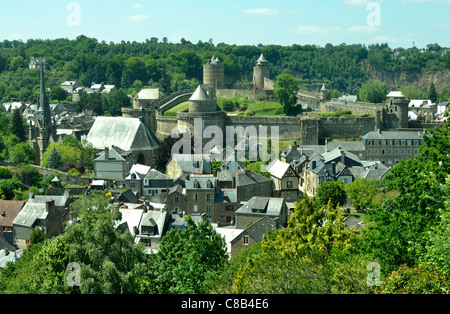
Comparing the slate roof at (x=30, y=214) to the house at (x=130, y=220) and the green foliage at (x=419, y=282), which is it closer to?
the house at (x=130, y=220)

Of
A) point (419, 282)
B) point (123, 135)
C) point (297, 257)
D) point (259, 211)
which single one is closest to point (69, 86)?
point (123, 135)

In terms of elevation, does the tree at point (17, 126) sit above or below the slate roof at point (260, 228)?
above

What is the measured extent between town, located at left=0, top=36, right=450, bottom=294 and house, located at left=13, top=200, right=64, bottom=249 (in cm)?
7

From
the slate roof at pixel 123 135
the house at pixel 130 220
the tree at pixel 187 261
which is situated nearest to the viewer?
the tree at pixel 187 261

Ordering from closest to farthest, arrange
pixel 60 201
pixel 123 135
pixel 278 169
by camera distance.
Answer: pixel 60 201 < pixel 278 169 < pixel 123 135

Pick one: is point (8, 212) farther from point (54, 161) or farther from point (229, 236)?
point (54, 161)

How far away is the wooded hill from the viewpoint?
11688cm

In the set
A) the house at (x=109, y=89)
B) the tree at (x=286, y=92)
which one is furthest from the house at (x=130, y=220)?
the house at (x=109, y=89)

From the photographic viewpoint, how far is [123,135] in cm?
6159

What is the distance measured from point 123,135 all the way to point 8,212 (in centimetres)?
2337

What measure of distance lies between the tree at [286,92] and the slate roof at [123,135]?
55.3 feet

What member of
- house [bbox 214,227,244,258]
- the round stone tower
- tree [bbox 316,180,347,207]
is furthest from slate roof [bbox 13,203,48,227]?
the round stone tower

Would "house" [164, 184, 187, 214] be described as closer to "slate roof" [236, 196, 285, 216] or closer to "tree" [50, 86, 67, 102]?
"slate roof" [236, 196, 285, 216]

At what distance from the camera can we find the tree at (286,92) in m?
71.2
